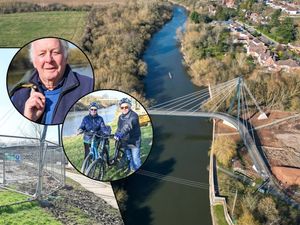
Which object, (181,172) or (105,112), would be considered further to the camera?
(181,172)

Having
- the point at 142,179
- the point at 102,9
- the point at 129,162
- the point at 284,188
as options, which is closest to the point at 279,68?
the point at 284,188

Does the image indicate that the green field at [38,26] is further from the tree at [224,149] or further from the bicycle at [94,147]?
the bicycle at [94,147]

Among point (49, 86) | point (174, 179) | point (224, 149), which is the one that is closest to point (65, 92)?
point (49, 86)

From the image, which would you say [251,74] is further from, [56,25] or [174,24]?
[56,25]

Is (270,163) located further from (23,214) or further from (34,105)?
(34,105)

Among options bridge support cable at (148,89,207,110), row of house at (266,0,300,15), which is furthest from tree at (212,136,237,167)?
row of house at (266,0,300,15)

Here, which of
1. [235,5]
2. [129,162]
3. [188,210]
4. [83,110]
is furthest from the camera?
[235,5]
